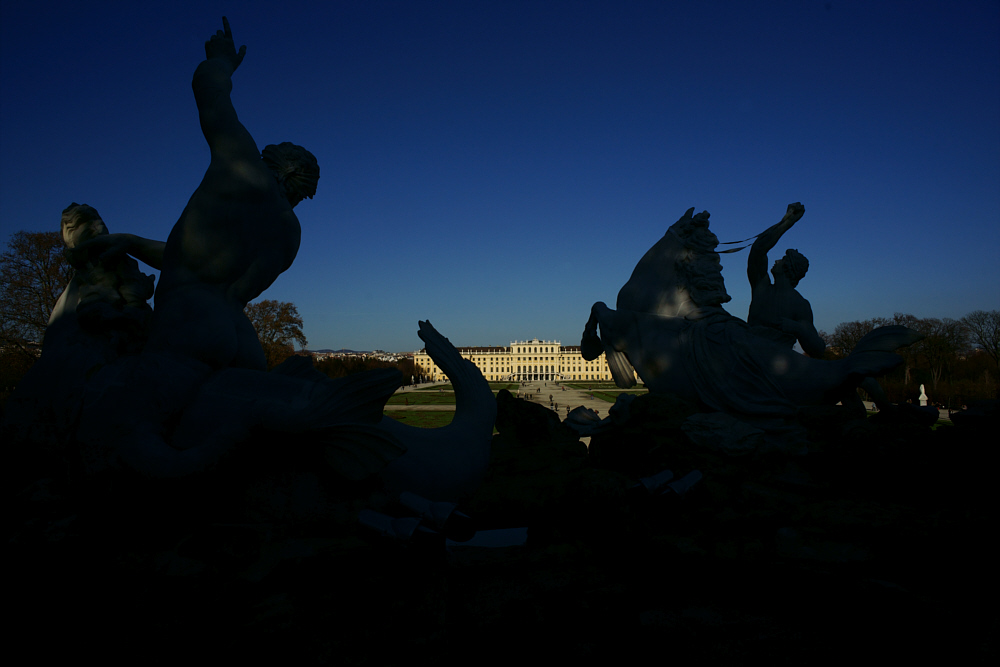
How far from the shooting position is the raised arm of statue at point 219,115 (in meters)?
2.23

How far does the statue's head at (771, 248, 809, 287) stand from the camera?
5785 millimetres

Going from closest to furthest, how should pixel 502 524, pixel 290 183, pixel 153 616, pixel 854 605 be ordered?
pixel 153 616
pixel 854 605
pixel 290 183
pixel 502 524

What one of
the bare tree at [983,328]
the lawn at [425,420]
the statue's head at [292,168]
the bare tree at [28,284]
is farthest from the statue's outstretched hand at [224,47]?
the bare tree at [983,328]

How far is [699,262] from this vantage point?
17.5 ft

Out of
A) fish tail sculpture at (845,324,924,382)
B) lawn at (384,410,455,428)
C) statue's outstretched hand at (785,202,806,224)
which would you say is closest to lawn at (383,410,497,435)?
lawn at (384,410,455,428)

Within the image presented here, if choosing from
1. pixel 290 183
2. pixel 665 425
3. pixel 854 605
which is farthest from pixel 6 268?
pixel 854 605

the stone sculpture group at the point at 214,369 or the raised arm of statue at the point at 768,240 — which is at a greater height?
the raised arm of statue at the point at 768,240

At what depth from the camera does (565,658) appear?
86.3 inches

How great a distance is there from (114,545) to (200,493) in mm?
327

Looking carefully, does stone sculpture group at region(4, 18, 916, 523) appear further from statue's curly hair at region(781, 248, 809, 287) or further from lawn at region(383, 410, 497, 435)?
lawn at region(383, 410, 497, 435)

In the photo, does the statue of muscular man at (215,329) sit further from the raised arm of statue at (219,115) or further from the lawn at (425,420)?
the lawn at (425,420)

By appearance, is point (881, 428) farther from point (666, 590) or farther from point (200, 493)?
point (200, 493)

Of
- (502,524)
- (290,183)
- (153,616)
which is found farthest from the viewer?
(502,524)

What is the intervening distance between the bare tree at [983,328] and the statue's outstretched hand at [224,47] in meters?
33.1
